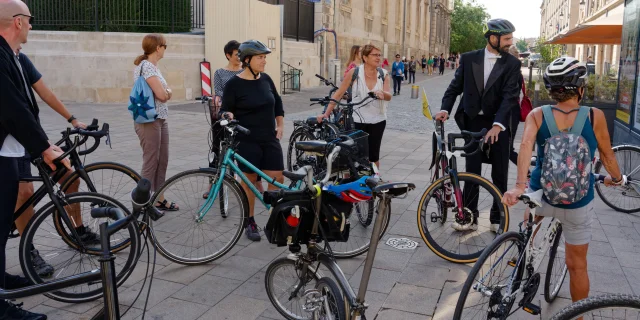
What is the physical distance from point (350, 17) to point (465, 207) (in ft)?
95.5

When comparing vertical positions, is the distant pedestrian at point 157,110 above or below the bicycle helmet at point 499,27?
below

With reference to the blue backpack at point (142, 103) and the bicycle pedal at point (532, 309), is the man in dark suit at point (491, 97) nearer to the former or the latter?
the bicycle pedal at point (532, 309)

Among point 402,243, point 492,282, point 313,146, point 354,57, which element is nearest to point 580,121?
point 492,282

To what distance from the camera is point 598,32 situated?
1600 centimetres

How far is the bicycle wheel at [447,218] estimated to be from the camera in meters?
4.62

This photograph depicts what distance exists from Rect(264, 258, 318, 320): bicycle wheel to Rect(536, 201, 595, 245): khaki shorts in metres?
1.31

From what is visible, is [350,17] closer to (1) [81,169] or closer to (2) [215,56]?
(2) [215,56]

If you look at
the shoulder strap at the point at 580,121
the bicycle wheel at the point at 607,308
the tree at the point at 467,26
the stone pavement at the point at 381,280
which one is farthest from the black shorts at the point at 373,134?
the tree at the point at 467,26

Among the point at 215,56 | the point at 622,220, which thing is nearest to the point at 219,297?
the point at 622,220

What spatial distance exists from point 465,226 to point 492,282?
187 cm

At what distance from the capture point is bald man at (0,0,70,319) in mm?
3260

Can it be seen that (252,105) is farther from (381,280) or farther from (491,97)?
(491,97)

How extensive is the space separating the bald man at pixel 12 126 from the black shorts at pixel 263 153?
1.75m

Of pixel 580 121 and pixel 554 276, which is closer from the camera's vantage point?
pixel 580 121
